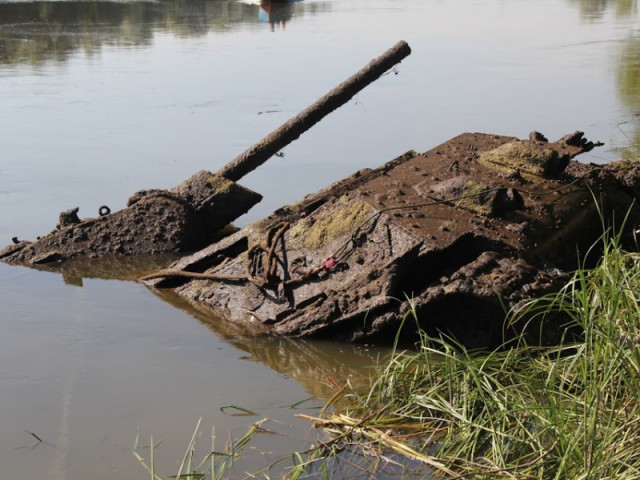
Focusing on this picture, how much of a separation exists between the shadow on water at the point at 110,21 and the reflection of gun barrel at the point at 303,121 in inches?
460

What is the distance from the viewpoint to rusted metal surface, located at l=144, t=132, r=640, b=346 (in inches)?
211

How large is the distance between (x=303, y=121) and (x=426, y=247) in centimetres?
294

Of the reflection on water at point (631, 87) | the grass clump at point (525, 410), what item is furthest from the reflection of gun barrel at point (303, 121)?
the grass clump at point (525, 410)

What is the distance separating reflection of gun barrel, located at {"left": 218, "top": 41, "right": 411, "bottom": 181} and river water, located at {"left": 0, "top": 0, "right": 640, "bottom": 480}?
890mm

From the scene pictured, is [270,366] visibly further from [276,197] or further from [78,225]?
[276,197]

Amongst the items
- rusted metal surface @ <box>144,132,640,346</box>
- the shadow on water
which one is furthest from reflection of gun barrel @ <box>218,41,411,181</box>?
the shadow on water

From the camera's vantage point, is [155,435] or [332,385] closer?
[155,435]

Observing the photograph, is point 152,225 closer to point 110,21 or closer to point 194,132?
point 194,132

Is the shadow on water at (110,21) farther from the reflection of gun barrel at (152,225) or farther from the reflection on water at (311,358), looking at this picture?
the reflection on water at (311,358)

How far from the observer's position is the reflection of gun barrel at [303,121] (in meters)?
8.04

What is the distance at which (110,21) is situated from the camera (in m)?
25.7

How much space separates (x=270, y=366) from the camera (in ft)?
18.4

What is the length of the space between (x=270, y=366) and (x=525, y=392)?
1.66 meters

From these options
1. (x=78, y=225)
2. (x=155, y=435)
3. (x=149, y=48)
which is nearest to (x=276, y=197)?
(x=78, y=225)
